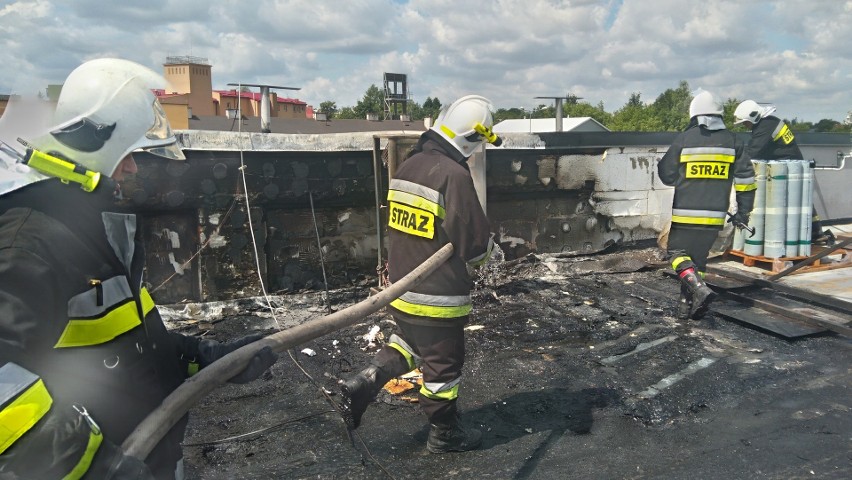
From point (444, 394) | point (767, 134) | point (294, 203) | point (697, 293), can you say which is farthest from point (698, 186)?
point (294, 203)

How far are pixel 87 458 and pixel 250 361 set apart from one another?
27.4 inches

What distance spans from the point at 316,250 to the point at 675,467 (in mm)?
3818

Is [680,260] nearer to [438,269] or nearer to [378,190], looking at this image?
[378,190]

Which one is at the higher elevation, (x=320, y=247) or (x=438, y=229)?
(x=438, y=229)

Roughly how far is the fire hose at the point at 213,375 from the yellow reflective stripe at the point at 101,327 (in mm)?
253

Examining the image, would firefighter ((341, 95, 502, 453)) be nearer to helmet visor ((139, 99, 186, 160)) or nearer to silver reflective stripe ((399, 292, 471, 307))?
silver reflective stripe ((399, 292, 471, 307))

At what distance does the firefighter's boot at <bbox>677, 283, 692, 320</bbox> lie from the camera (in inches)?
215

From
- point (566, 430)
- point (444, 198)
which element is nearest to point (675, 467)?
point (566, 430)

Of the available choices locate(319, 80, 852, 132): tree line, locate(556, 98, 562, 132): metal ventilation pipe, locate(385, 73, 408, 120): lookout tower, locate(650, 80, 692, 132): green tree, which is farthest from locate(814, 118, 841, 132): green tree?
locate(556, 98, 562, 132): metal ventilation pipe

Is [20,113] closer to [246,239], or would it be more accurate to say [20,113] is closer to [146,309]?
[146,309]

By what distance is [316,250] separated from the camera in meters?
5.86

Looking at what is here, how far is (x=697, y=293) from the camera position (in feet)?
17.3

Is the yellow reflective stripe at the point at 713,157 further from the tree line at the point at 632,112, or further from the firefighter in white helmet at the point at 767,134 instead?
the tree line at the point at 632,112

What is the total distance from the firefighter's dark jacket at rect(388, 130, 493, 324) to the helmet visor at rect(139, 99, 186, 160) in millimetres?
1506
